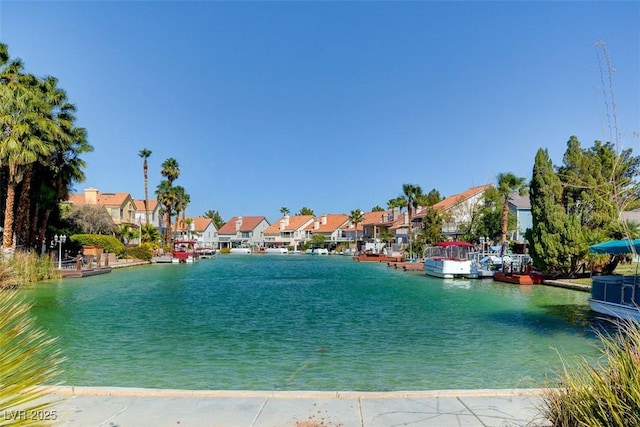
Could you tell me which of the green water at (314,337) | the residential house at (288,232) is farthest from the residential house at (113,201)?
the residential house at (288,232)

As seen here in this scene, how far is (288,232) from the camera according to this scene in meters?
131

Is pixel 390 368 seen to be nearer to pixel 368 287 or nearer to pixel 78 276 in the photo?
pixel 368 287

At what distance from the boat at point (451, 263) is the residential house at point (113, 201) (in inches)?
1902

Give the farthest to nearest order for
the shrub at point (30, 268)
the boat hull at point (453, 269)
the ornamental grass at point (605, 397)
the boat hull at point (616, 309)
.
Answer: the boat hull at point (453, 269) → the shrub at point (30, 268) → the boat hull at point (616, 309) → the ornamental grass at point (605, 397)

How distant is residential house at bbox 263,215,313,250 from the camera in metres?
129

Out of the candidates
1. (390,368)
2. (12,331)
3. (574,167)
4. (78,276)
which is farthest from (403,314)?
(78,276)

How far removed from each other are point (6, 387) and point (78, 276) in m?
36.9

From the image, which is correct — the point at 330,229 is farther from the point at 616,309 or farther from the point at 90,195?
the point at 616,309

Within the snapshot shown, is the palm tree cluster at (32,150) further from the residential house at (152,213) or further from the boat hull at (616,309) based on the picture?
the residential house at (152,213)

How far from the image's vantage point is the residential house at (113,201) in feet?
234

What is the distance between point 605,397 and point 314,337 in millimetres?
11103

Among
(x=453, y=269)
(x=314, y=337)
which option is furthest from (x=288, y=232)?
(x=314, y=337)

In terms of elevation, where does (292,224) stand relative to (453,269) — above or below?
above

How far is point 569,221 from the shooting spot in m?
32.8
